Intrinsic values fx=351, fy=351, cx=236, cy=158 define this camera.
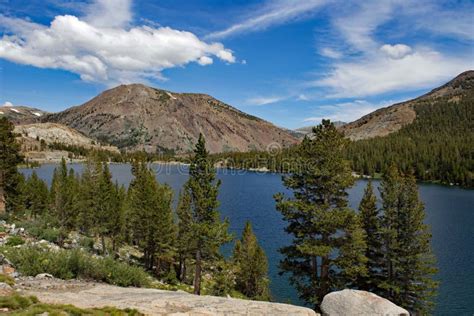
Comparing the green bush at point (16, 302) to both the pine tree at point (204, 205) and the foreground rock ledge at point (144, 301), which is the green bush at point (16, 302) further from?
the pine tree at point (204, 205)

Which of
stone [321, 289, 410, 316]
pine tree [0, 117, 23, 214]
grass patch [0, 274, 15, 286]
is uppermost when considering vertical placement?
pine tree [0, 117, 23, 214]

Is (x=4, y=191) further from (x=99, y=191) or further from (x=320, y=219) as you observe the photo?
(x=320, y=219)

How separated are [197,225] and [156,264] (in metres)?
24.6

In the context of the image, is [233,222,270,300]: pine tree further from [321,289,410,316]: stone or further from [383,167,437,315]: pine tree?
[321,289,410,316]: stone

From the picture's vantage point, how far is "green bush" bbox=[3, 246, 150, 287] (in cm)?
1969

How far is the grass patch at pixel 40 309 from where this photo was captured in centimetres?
1331

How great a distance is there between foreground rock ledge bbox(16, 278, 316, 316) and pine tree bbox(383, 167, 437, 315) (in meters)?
15.7

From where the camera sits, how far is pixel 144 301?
52.9 ft

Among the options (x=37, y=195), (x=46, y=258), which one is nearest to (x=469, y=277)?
(x=46, y=258)

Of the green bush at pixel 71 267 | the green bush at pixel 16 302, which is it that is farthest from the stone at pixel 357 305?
the green bush at pixel 16 302

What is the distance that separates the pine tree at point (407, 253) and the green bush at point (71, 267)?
20386 millimetres

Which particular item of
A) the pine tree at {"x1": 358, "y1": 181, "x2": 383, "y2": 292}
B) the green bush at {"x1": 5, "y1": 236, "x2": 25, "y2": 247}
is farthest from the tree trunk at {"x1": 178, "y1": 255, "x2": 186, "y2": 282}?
the pine tree at {"x1": 358, "y1": 181, "x2": 383, "y2": 292}

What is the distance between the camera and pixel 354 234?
24.7 meters

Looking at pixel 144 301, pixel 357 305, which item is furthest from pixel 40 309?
pixel 357 305
